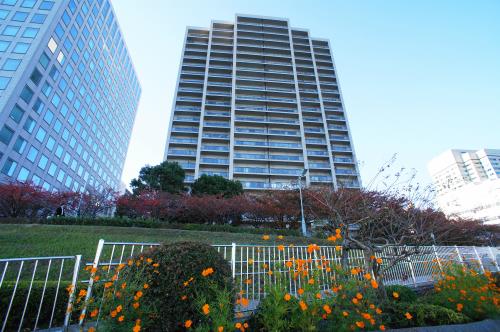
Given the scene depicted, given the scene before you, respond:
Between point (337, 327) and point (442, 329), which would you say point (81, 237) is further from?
point (442, 329)

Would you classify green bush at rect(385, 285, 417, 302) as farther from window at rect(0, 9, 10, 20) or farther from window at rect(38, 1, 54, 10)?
window at rect(0, 9, 10, 20)

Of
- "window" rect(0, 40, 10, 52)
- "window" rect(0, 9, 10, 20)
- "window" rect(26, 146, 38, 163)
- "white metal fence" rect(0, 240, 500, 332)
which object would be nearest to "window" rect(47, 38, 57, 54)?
"window" rect(0, 40, 10, 52)

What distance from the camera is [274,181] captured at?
1419 inches

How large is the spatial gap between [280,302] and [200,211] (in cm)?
1776

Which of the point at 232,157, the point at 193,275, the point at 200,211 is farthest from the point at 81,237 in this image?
the point at 232,157

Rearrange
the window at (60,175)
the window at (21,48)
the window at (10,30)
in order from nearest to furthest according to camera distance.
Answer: the window at (21,48)
the window at (10,30)
the window at (60,175)

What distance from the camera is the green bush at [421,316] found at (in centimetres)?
346

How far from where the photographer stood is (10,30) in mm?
28797

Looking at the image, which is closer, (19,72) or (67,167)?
(19,72)

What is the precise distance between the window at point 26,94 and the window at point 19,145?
15.0 feet

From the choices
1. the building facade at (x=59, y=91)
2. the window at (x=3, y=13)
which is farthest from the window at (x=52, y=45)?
the window at (x=3, y=13)

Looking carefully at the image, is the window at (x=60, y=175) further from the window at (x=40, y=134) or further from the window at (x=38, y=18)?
the window at (x=38, y=18)

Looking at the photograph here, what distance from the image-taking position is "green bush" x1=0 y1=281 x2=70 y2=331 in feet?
13.4

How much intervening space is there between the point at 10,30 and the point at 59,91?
8033mm
